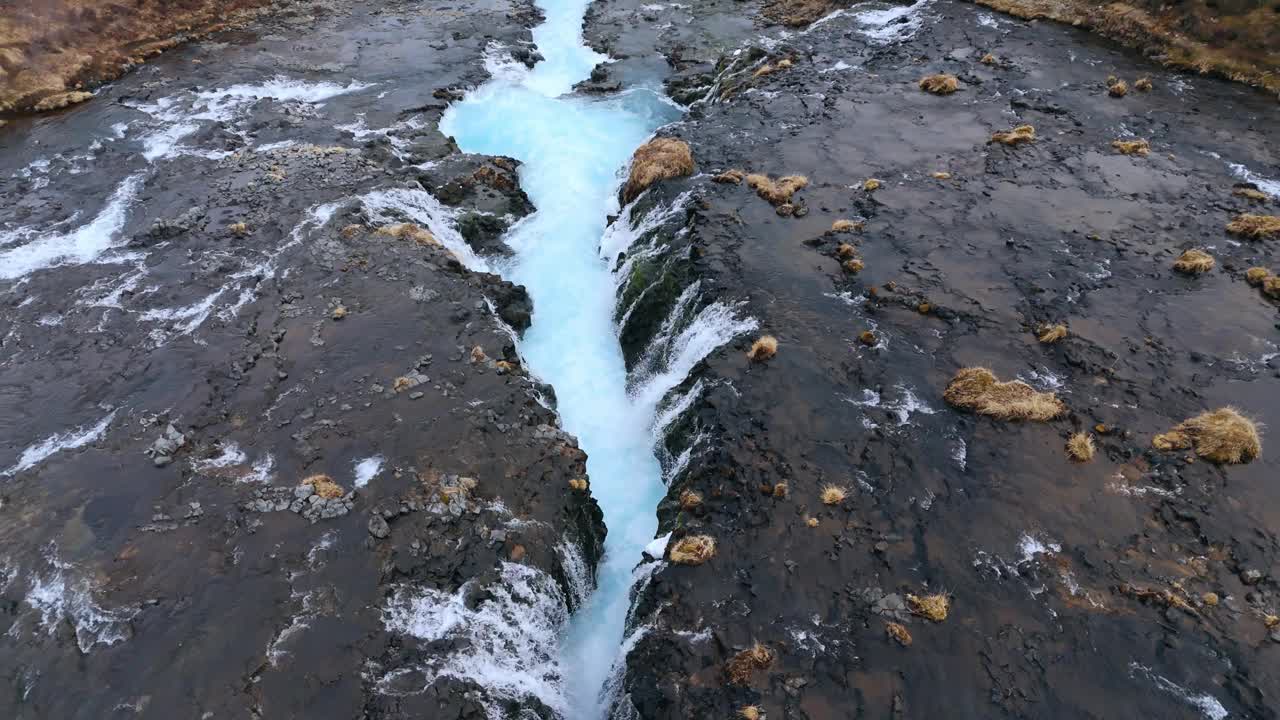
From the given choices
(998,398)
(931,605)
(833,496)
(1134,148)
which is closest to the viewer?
(931,605)

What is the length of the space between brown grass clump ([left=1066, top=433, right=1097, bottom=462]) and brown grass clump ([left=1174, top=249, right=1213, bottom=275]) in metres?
11.7

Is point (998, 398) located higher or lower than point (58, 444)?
higher

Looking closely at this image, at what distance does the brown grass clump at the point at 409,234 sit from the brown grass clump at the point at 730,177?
14602mm

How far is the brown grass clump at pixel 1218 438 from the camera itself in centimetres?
1984

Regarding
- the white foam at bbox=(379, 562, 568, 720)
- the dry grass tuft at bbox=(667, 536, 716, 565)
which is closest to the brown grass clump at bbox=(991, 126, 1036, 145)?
the dry grass tuft at bbox=(667, 536, 716, 565)

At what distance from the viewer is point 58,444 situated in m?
21.8

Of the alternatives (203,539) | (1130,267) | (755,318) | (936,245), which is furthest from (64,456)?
(1130,267)

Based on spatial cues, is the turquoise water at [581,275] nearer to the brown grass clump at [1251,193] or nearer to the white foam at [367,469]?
the white foam at [367,469]

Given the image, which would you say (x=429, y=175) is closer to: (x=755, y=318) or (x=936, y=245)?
(x=755, y=318)

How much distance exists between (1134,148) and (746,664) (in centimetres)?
3445

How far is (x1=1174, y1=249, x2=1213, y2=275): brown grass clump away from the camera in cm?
2598

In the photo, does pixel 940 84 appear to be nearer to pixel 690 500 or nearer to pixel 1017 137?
pixel 1017 137

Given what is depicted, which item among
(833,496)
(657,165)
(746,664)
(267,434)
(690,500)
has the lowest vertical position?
(746,664)

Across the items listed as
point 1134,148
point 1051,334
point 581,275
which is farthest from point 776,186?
point 1134,148
